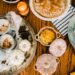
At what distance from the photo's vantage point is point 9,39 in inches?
52.9

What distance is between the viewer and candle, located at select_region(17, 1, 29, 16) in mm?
1334

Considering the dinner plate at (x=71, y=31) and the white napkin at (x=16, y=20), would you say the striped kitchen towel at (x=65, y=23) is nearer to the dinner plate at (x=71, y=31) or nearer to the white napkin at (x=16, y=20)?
the dinner plate at (x=71, y=31)

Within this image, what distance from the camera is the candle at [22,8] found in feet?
4.38

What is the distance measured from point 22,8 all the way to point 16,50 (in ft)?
0.54

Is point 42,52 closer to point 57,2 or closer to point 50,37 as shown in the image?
point 50,37

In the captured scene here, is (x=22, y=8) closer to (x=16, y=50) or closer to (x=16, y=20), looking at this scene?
(x=16, y=20)

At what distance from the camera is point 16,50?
1337 mm

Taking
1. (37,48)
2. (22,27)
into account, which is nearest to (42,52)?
(37,48)

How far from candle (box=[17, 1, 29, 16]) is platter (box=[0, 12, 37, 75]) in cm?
6

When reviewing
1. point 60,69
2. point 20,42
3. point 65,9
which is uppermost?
point 65,9

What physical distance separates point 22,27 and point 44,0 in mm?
140

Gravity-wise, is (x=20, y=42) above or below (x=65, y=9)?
below

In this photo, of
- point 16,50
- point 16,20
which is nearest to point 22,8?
point 16,20

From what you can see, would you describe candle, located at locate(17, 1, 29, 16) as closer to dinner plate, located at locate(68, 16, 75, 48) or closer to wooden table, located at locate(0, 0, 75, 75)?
wooden table, located at locate(0, 0, 75, 75)
